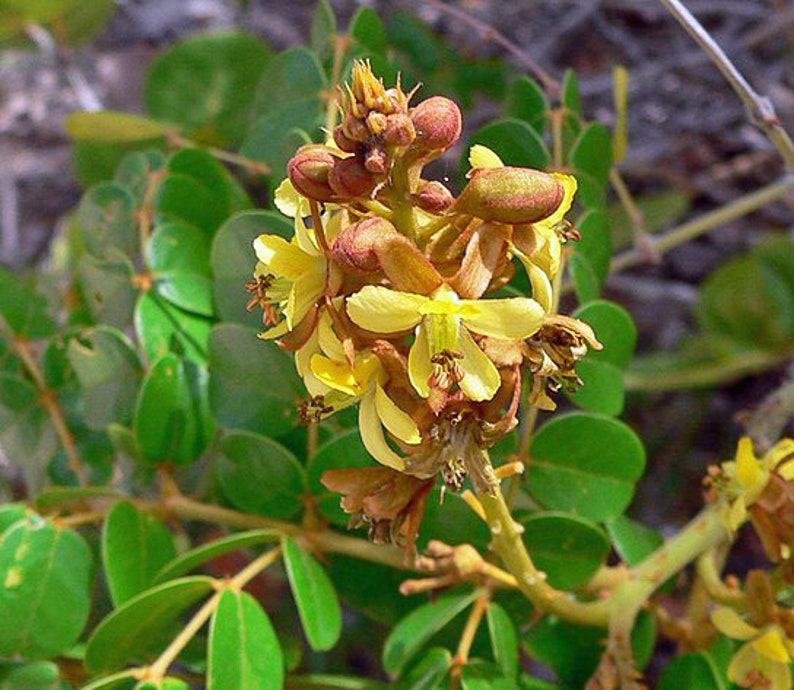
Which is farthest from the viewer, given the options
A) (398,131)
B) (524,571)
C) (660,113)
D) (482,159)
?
(660,113)

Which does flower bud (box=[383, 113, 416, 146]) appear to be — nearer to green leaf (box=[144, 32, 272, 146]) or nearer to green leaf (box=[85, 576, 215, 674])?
green leaf (box=[85, 576, 215, 674])

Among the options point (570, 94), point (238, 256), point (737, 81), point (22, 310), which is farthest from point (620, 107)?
point (22, 310)

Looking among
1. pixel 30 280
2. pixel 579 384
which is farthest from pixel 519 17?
pixel 579 384

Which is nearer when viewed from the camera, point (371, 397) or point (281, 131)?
point (371, 397)

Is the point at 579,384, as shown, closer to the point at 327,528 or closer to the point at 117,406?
the point at 327,528

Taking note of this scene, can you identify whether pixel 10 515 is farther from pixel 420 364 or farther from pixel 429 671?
pixel 420 364

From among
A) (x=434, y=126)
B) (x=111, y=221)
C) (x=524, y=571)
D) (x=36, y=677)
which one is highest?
(x=434, y=126)
